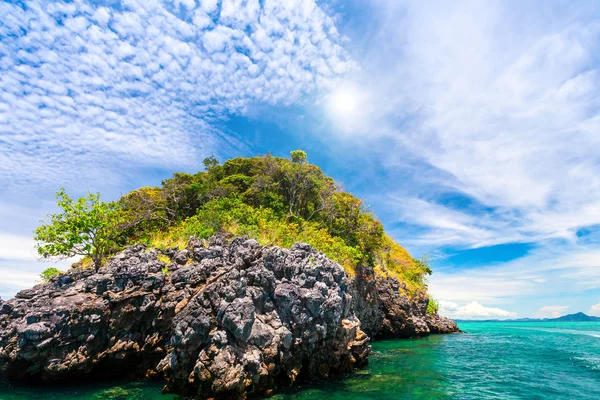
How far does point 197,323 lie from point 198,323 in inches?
2.0

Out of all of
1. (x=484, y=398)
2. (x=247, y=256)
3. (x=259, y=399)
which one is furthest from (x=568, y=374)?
(x=247, y=256)

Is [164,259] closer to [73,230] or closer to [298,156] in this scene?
[73,230]

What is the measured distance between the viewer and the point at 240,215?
2964 cm

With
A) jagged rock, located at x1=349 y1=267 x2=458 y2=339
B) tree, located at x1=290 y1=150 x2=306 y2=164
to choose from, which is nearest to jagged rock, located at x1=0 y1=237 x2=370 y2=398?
jagged rock, located at x1=349 y1=267 x2=458 y2=339

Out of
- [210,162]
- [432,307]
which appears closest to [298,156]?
[210,162]

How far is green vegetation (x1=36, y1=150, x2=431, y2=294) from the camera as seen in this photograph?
2381cm

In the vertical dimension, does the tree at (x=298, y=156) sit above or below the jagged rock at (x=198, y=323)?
above

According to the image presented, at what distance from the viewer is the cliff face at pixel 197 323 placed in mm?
15125

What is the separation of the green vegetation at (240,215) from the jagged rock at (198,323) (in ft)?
16.5

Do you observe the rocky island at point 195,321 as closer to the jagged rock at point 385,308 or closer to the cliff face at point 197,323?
the cliff face at point 197,323

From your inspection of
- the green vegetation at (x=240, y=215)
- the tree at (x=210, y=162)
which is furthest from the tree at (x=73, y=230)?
the tree at (x=210, y=162)

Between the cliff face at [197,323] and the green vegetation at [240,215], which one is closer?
the cliff face at [197,323]

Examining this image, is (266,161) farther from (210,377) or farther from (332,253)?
(210,377)

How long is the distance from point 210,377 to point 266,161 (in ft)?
Answer: 98.8
